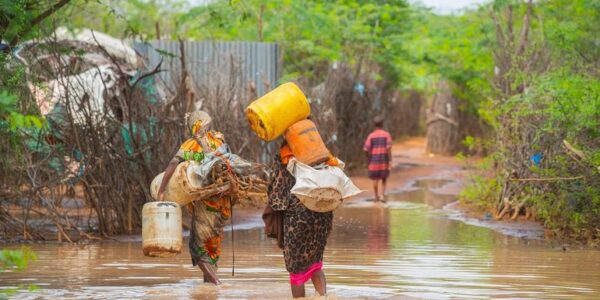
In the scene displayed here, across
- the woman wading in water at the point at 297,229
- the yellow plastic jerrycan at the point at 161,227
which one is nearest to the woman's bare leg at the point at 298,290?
the woman wading in water at the point at 297,229

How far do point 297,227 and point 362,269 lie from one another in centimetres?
244

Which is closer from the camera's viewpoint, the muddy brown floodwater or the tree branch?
the muddy brown floodwater

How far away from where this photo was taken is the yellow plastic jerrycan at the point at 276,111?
766 centimetres

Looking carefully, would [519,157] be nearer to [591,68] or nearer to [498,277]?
[591,68]

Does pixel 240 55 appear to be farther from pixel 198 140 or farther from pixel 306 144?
pixel 306 144

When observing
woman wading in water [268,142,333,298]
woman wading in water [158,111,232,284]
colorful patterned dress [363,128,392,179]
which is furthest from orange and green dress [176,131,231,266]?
colorful patterned dress [363,128,392,179]

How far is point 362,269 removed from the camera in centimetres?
1009

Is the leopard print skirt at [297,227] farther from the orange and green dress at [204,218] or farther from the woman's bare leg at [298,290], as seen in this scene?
the orange and green dress at [204,218]

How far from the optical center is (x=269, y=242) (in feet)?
41.4

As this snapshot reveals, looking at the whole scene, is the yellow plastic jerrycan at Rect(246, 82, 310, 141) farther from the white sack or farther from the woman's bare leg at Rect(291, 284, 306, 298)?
the woman's bare leg at Rect(291, 284, 306, 298)

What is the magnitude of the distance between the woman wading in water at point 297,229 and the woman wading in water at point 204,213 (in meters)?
1.18

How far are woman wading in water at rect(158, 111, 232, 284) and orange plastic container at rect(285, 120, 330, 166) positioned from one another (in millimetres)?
1306

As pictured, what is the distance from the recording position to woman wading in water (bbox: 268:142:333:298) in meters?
7.78

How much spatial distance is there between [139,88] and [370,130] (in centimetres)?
1332
